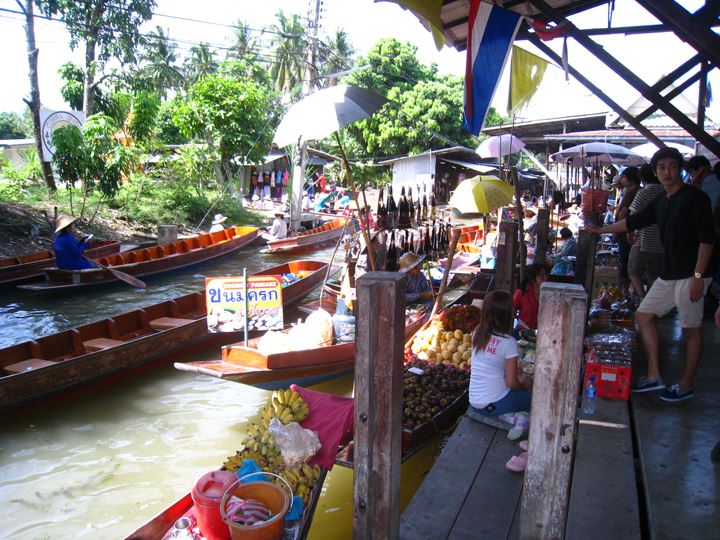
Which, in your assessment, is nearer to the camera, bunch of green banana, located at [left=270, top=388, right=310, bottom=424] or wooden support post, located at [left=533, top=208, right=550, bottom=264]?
bunch of green banana, located at [left=270, top=388, right=310, bottom=424]

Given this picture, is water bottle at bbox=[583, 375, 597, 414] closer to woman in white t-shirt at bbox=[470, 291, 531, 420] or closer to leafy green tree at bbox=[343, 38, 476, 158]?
woman in white t-shirt at bbox=[470, 291, 531, 420]

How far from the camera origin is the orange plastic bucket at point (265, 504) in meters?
3.20

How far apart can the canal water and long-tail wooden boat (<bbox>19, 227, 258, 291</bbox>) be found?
4.85 m

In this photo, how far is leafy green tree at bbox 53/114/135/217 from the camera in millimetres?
15297

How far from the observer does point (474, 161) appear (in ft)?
98.1

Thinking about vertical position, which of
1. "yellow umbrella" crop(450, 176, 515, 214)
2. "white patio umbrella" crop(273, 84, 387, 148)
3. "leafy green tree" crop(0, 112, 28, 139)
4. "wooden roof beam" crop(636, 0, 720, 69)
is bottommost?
"yellow umbrella" crop(450, 176, 515, 214)

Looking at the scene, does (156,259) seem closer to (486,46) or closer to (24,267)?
(24,267)

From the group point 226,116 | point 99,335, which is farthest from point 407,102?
point 99,335

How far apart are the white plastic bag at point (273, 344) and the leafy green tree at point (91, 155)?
37.8 ft

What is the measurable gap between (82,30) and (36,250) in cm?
905

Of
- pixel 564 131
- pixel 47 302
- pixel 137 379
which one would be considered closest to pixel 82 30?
pixel 47 302

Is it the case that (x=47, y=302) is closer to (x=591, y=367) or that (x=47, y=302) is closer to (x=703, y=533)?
(x=591, y=367)

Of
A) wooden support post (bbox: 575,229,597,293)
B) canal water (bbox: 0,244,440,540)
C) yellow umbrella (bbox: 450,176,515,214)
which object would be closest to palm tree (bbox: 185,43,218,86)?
yellow umbrella (bbox: 450,176,515,214)

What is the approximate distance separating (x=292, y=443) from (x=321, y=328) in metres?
3.18
